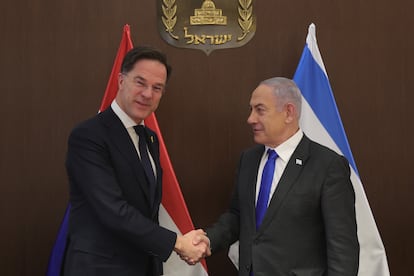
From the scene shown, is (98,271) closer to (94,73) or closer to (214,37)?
(94,73)

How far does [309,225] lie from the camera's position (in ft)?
5.58

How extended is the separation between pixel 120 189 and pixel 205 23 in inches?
45.8

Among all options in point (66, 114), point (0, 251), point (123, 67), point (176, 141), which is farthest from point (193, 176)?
point (0, 251)

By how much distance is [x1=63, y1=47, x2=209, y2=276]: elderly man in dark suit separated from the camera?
165 centimetres

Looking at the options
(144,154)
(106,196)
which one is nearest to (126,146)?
(144,154)

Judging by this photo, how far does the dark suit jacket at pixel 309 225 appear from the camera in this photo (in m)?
1.65

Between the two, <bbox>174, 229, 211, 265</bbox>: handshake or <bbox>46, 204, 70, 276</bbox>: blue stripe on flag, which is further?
<bbox>46, 204, 70, 276</bbox>: blue stripe on flag

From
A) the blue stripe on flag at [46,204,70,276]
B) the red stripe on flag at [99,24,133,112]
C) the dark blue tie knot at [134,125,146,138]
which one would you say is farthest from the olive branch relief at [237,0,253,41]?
the blue stripe on flag at [46,204,70,276]

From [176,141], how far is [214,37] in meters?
0.59

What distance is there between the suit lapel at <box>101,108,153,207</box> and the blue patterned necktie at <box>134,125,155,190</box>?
0.06 ft

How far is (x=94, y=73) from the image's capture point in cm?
246

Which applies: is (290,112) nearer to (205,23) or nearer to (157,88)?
(157,88)

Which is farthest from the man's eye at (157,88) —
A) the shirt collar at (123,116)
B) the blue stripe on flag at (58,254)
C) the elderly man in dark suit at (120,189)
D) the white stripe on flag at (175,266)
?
the blue stripe on flag at (58,254)

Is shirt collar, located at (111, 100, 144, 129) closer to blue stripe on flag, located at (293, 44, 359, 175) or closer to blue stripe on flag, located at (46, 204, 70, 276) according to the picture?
blue stripe on flag, located at (46, 204, 70, 276)
